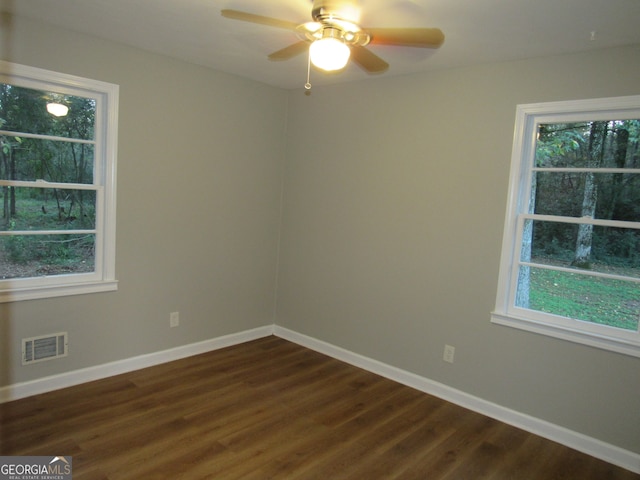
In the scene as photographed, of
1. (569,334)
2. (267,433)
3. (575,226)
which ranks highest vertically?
(575,226)

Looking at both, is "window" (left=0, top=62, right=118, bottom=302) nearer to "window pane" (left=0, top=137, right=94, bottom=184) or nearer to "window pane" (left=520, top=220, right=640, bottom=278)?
"window pane" (left=0, top=137, right=94, bottom=184)

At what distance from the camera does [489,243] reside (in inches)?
123

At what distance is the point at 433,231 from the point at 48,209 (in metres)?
2.83

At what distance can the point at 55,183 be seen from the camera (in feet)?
10.0

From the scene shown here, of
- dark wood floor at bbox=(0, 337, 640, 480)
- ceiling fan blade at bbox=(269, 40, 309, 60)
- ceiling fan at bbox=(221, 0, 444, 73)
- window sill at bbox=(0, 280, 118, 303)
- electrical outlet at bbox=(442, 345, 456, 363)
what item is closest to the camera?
ceiling fan at bbox=(221, 0, 444, 73)

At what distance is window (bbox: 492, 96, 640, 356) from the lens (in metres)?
2.69

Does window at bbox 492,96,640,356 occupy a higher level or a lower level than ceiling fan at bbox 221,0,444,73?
lower

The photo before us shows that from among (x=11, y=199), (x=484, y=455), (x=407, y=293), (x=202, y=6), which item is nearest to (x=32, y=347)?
(x=11, y=199)

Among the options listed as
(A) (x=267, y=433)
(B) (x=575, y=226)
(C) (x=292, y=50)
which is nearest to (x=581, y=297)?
(B) (x=575, y=226)

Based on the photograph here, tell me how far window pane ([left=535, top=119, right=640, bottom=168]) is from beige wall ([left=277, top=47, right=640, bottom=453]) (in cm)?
22

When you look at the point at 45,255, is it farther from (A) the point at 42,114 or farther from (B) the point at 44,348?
(A) the point at 42,114

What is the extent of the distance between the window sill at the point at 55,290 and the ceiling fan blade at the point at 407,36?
2.58 meters

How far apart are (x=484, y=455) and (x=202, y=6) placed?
313cm

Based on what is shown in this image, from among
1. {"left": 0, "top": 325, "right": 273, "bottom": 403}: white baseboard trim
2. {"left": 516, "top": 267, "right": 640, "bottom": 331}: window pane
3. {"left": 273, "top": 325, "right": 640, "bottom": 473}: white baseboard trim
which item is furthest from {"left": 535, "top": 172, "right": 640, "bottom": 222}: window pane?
{"left": 0, "top": 325, "right": 273, "bottom": 403}: white baseboard trim
